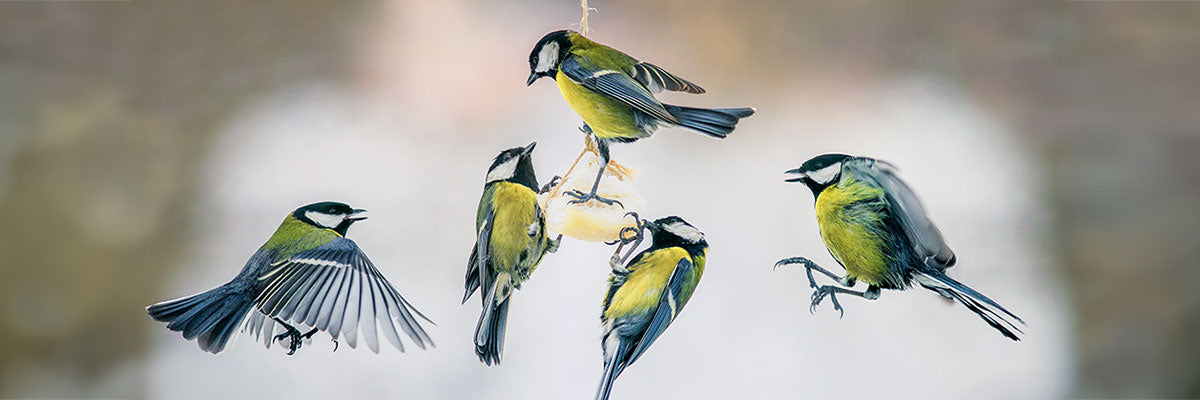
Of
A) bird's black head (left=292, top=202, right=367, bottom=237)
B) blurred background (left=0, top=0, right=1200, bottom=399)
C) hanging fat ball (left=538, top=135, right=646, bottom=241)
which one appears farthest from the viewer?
blurred background (left=0, top=0, right=1200, bottom=399)

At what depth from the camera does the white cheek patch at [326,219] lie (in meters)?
1.64

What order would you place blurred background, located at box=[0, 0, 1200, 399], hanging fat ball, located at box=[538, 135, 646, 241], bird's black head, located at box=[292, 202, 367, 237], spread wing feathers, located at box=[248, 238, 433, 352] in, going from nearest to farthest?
hanging fat ball, located at box=[538, 135, 646, 241], spread wing feathers, located at box=[248, 238, 433, 352], bird's black head, located at box=[292, 202, 367, 237], blurred background, located at box=[0, 0, 1200, 399]

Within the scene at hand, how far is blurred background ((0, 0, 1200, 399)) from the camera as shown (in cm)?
203

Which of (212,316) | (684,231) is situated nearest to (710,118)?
(684,231)

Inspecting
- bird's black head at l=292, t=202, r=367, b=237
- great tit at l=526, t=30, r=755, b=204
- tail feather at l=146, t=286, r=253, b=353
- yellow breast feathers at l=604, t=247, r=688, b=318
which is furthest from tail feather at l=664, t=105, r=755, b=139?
tail feather at l=146, t=286, r=253, b=353

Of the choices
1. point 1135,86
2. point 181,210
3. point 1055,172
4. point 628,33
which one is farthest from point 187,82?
point 1135,86

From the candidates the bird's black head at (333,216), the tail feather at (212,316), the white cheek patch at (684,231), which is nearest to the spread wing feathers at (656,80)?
the white cheek patch at (684,231)

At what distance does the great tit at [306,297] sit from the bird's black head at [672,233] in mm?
399

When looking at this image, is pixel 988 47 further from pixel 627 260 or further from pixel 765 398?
pixel 627 260

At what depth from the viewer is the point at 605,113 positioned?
4.63 feet

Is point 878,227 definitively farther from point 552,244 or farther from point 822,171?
point 552,244

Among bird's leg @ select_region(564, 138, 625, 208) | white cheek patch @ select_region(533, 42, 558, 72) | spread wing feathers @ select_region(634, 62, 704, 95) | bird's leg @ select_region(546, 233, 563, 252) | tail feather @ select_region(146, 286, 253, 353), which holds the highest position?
spread wing feathers @ select_region(634, 62, 704, 95)

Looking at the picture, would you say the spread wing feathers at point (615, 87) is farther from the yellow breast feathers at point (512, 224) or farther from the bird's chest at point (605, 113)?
the yellow breast feathers at point (512, 224)

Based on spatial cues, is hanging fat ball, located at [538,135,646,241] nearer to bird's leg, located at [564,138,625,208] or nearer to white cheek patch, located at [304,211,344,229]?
bird's leg, located at [564,138,625,208]
